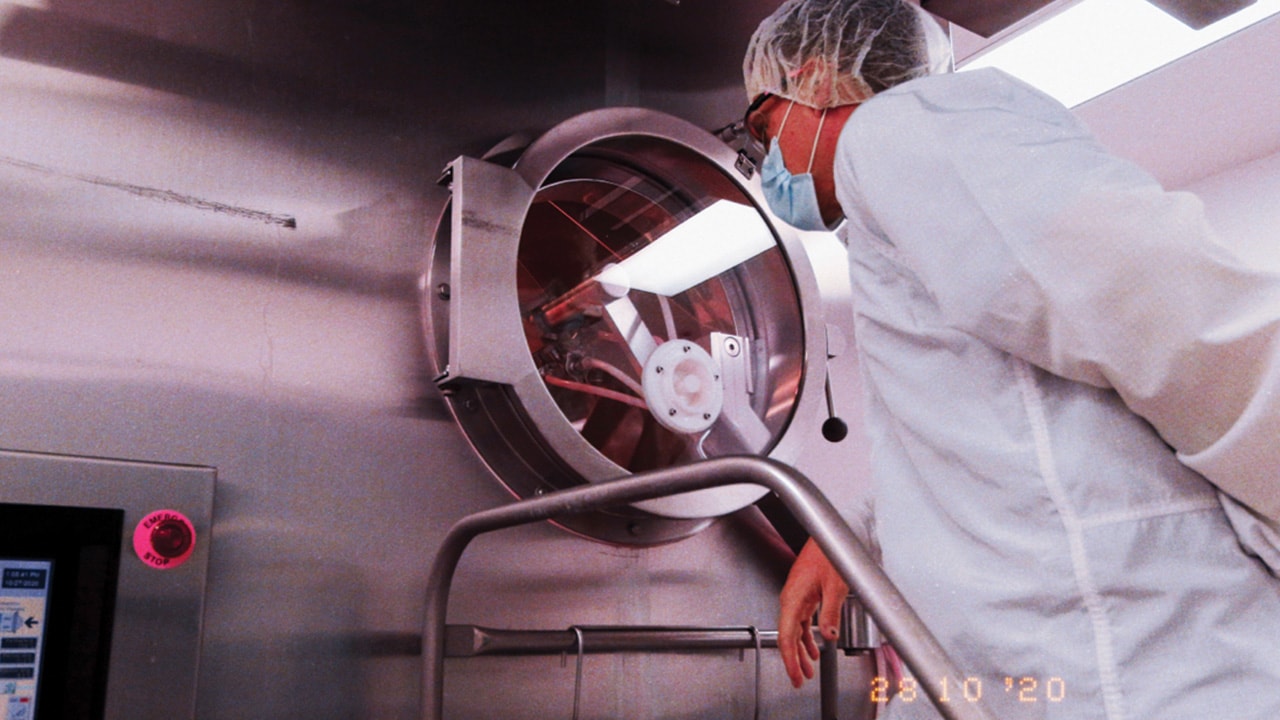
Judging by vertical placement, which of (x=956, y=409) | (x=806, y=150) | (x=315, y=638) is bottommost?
(x=315, y=638)

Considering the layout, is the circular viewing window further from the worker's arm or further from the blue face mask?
the worker's arm

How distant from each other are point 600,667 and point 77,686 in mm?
666

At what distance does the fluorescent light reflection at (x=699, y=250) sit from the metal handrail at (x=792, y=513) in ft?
2.13

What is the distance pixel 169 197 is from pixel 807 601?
36.1 inches

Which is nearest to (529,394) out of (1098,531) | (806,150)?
(806,150)

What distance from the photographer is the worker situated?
0.78m

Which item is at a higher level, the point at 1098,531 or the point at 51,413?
the point at 51,413

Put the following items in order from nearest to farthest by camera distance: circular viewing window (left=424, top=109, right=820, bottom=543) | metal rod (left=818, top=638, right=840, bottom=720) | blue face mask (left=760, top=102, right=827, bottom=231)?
blue face mask (left=760, top=102, right=827, bottom=231) → circular viewing window (left=424, top=109, right=820, bottom=543) → metal rod (left=818, top=638, right=840, bottom=720)

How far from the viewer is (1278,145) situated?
12.2 feet

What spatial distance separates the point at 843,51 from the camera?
1.22 m

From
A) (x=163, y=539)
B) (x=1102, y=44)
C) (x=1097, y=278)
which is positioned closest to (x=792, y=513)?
(x=1097, y=278)

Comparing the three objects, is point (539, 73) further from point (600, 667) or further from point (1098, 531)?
point (1098, 531)
